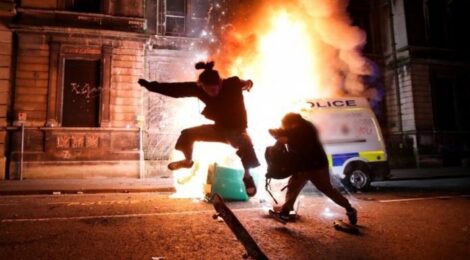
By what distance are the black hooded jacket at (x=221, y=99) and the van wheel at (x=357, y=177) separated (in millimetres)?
7604

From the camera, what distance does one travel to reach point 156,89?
3.38m

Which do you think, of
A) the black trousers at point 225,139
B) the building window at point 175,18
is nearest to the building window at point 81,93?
the building window at point 175,18

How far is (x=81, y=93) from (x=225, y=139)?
13.4 meters

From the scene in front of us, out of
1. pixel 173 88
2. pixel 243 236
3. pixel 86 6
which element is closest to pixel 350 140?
pixel 243 236

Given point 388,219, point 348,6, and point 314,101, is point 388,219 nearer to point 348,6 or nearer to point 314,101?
point 314,101

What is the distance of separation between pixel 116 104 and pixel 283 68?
777 cm

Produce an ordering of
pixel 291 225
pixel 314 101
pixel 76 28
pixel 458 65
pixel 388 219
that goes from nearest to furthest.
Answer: pixel 291 225 < pixel 388 219 < pixel 314 101 < pixel 76 28 < pixel 458 65

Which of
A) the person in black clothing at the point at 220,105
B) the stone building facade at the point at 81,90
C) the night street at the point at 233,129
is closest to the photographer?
the person in black clothing at the point at 220,105

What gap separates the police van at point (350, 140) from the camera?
33.0ft

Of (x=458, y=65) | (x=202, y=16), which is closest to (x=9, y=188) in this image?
(x=202, y=16)

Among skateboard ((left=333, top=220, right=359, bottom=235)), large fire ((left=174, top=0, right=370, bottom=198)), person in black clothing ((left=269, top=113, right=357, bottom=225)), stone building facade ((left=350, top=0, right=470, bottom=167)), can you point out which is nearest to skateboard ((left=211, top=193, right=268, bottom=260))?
person in black clothing ((left=269, top=113, right=357, bottom=225))

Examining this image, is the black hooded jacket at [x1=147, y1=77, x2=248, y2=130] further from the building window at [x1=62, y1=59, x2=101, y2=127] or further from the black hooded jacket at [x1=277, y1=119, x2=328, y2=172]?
the building window at [x1=62, y1=59, x2=101, y2=127]

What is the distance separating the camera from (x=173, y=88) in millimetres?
3432

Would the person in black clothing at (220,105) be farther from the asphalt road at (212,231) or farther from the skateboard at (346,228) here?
the skateboard at (346,228)
